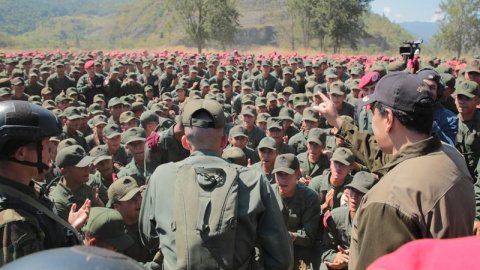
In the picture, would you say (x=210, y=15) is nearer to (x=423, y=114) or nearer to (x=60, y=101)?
(x=60, y=101)

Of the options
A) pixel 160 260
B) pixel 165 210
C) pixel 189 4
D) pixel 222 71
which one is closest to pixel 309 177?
pixel 160 260

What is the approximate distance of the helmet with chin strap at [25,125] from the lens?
227 cm

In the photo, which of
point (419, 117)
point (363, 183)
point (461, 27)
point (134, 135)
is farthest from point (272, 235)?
point (461, 27)

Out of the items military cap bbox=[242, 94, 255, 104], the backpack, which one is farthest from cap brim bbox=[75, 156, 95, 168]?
military cap bbox=[242, 94, 255, 104]

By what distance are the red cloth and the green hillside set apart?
45.4 meters

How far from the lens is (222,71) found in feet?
45.7

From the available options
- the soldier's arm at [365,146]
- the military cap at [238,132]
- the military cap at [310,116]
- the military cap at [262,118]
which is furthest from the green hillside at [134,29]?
the soldier's arm at [365,146]

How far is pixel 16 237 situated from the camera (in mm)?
2021

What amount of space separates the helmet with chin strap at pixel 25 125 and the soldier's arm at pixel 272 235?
1.22m

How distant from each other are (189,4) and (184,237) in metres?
37.3

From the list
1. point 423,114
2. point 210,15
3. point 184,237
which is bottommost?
point 184,237

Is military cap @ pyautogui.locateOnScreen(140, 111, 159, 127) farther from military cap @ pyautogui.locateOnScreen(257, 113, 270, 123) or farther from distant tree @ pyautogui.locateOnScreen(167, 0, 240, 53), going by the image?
distant tree @ pyautogui.locateOnScreen(167, 0, 240, 53)

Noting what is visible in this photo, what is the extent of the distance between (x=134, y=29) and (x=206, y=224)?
8778 cm

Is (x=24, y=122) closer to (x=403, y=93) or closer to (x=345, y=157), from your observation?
(x=403, y=93)
